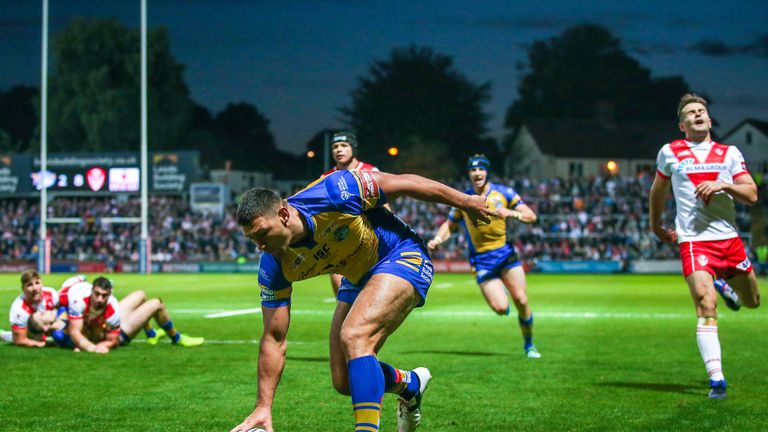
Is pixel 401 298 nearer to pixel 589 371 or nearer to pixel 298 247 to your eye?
pixel 298 247

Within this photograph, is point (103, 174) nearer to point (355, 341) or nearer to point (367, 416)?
point (355, 341)

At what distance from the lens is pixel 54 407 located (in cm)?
813

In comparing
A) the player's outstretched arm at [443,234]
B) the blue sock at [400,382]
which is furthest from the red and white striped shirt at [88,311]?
the blue sock at [400,382]

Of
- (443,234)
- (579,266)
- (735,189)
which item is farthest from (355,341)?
(579,266)

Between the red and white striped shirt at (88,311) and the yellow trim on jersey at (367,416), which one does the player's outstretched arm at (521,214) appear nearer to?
the yellow trim on jersey at (367,416)

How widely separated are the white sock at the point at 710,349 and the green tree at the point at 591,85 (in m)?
90.6

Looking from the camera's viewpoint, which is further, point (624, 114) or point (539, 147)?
point (624, 114)

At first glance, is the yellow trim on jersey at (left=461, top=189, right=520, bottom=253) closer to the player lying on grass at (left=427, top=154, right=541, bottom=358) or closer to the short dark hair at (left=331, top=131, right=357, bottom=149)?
the player lying on grass at (left=427, top=154, right=541, bottom=358)

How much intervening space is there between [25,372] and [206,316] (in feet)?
29.8

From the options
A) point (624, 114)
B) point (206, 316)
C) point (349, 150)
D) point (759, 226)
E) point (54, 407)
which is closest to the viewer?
point (54, 407)

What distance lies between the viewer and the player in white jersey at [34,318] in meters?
12.7

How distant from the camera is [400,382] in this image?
21.7 feet

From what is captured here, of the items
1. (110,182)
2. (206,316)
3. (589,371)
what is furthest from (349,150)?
(110,182)

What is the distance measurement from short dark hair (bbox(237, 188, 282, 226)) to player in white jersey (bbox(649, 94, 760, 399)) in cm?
454
